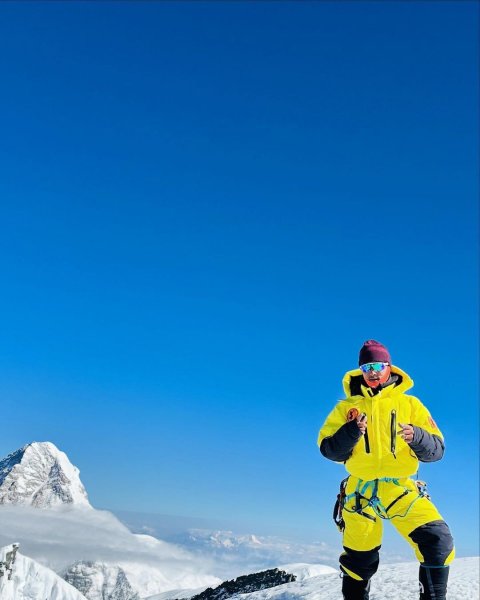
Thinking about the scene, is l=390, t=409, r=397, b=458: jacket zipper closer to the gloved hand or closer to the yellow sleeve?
the gloved hand

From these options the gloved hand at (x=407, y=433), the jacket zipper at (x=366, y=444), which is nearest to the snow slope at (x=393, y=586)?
the jacket zipper at (x=366, y=444)

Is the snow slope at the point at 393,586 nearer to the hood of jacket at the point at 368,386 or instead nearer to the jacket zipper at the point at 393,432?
the jacket zipper at the point at 393,432

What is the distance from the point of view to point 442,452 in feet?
26.7

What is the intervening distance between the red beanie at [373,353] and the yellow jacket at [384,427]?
26 cm

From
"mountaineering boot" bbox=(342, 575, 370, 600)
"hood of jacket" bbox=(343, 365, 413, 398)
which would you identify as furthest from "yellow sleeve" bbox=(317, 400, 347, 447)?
"mountaineering boot" bbox=(342, 575, 370, 600)

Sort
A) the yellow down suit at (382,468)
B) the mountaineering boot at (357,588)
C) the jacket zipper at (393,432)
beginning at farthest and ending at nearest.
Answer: the mountaineering boot at (357,588) → the jacket zipper at (393,432) → the yellow down suit at (382,468)

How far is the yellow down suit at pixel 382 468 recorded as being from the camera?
7.91 m

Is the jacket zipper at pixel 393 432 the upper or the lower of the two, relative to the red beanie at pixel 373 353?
lower

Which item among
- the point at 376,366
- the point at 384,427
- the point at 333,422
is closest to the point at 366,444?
the point at 384,427

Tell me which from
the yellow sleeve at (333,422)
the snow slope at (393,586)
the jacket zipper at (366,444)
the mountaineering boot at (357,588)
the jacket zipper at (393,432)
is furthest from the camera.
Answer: the snow slope at (393,586)

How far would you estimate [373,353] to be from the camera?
8.71m

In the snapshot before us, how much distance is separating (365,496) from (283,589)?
14975mm

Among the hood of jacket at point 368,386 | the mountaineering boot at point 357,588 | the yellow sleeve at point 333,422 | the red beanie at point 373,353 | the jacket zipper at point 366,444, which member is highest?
the red beanie at point 373,353

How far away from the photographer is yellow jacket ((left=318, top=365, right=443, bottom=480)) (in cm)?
820
